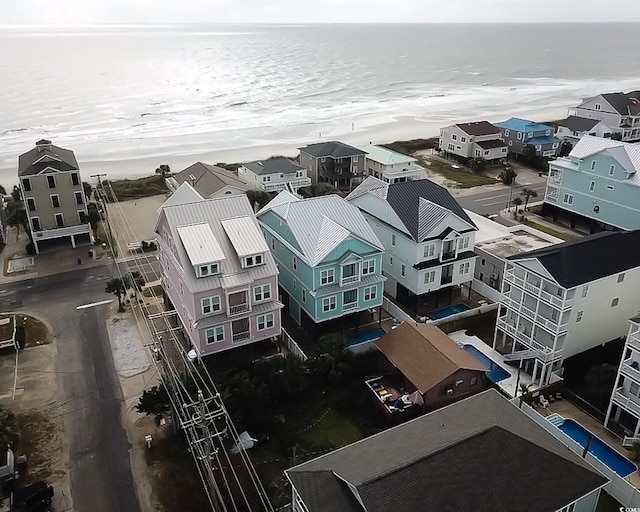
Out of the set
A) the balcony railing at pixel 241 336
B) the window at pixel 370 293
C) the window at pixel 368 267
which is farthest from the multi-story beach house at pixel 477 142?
the balcony railing at pixel 241 336

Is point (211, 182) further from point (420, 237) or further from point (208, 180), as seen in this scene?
point (420, 237)

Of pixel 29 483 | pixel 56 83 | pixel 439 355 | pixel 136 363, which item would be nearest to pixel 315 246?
pixel 439 355

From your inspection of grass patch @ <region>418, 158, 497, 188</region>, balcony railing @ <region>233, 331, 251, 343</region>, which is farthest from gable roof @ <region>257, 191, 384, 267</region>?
grass patch @ <region>418, 158, 497, 188</region>

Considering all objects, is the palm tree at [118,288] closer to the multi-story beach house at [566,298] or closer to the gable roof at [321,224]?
the gable roof at [321,224]

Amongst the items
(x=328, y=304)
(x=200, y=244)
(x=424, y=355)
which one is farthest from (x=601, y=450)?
(x=200, y=244)

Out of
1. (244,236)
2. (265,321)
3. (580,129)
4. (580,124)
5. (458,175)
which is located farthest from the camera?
(580,124)
